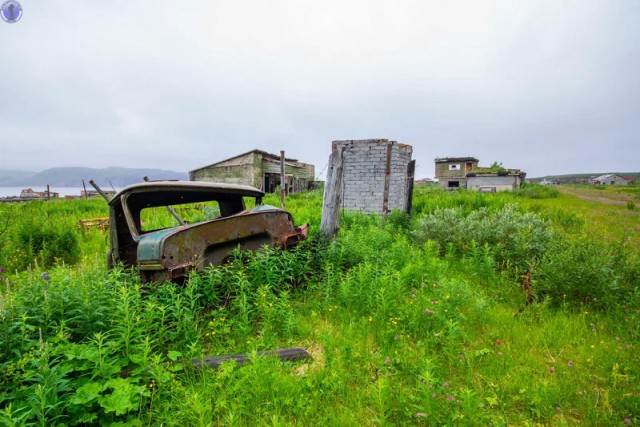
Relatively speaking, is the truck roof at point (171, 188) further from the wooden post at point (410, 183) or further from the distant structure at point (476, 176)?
the distant structure at point (476, 176)

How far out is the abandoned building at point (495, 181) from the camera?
121 feet

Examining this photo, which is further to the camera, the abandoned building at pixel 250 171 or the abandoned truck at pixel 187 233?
the abandoned building at pixel 250 171

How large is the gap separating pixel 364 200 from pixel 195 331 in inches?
421

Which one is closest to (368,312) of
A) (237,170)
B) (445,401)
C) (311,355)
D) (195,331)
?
(311,355)

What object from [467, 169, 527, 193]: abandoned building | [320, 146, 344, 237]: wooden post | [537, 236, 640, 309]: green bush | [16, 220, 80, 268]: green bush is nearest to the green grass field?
[537, 236, 640, 309]: green bush

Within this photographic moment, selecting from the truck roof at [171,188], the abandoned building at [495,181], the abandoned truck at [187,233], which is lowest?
the abandoned truck at [187,233]

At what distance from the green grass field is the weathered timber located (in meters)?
0.08

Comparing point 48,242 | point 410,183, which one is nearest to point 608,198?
point 410,183

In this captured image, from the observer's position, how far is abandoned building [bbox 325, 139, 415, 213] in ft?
42.1

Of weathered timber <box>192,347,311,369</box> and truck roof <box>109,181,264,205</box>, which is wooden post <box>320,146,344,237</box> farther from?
Answer: weathered timber <box>192,347,311,369</box>

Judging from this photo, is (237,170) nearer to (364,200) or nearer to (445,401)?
(364,200)

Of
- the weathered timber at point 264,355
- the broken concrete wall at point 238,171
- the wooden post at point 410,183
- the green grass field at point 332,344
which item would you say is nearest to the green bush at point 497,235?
the green grass field at point 332,344

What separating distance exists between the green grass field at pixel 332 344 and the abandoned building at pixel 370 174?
25.6 feet

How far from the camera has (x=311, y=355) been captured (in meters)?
3.17
